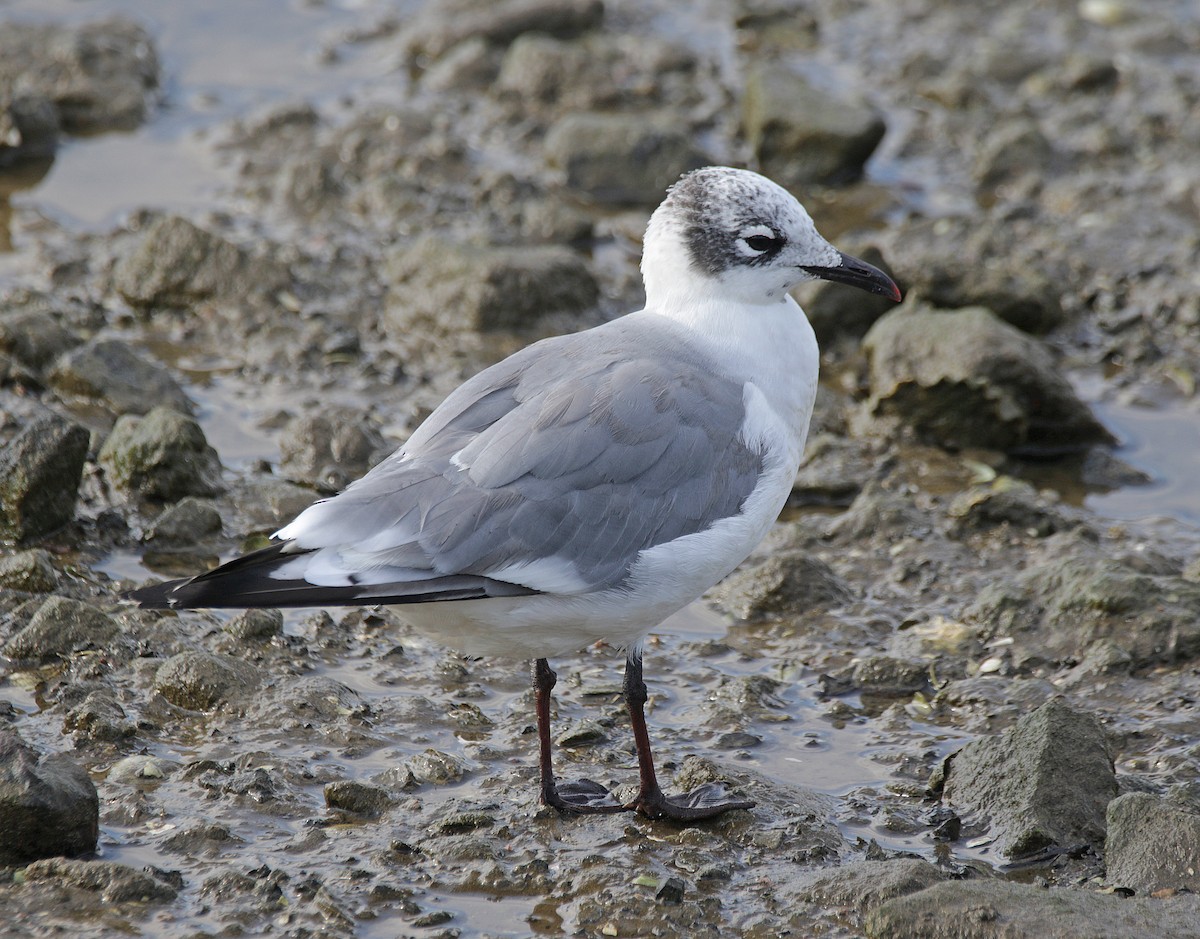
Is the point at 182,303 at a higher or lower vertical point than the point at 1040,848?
higher

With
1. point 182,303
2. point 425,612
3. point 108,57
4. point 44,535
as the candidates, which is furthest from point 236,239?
point 425,612

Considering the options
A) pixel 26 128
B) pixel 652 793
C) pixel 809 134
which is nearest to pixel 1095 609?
pixel 652 793

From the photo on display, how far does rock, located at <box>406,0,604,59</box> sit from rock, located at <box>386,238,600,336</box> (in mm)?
3356

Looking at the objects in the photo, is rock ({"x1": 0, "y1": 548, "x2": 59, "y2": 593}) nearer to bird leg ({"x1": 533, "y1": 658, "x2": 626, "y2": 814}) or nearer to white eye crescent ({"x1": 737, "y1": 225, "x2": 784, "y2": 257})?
bird leg ({"x1": 533, "y1": 658, "x2": 626, "y2": 814})

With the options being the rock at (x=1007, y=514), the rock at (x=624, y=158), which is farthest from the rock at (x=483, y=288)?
the rock at (x=1007, y=514)

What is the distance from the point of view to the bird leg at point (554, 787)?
16.8 ft

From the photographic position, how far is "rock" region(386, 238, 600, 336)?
8.25 metres

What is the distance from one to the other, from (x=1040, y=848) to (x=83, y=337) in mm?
5477

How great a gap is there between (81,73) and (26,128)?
829mm

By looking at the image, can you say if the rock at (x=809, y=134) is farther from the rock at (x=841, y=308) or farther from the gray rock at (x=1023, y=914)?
the gray rock at (x=1023, y=914)

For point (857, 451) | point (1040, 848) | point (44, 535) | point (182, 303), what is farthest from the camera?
point (182, 303)

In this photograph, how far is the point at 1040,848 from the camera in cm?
487

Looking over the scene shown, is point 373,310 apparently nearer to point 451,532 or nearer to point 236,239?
point 236,239

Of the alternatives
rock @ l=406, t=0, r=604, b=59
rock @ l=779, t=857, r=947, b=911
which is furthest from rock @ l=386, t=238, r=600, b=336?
rock @ l=779, t=857, r=947, b=911
